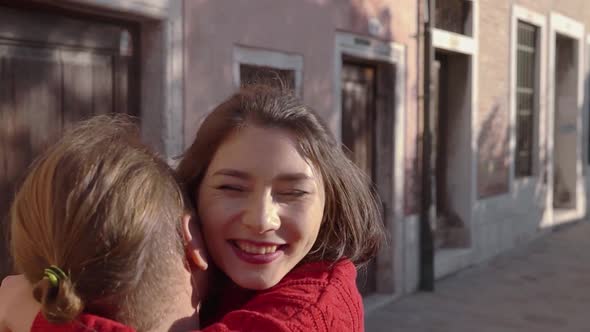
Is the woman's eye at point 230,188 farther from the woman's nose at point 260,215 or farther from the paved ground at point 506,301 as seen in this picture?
the paved ground at point 506,301

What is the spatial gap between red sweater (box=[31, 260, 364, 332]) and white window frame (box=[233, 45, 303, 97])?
143 inches

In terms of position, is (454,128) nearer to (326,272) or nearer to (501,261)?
(501,261)

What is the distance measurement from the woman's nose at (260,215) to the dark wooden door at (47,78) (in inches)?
95.5

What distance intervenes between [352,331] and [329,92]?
4.82m

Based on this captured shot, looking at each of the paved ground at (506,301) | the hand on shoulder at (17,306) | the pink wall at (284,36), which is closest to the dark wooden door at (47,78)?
the pink wall at (284,36)

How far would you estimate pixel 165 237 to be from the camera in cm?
122

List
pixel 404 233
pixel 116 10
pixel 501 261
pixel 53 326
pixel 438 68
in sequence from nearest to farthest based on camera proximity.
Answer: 1. pixel 53 326
2. pixel 116 10
3. pixel 404 233
4. pixel 438 68
5. pixel 501 261

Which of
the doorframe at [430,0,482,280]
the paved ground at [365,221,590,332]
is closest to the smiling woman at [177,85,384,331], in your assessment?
the paved ground at [365,221,590,332]

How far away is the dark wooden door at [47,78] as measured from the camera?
3707 millimetres

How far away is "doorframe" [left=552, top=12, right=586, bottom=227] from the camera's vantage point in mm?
11141

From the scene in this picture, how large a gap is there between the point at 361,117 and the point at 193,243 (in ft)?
19.5

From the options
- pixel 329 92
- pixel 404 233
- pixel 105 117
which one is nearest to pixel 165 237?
pixel 105 117

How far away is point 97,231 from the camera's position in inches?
44.1

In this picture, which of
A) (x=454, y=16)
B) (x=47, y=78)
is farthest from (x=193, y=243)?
(x=454, y=16)
